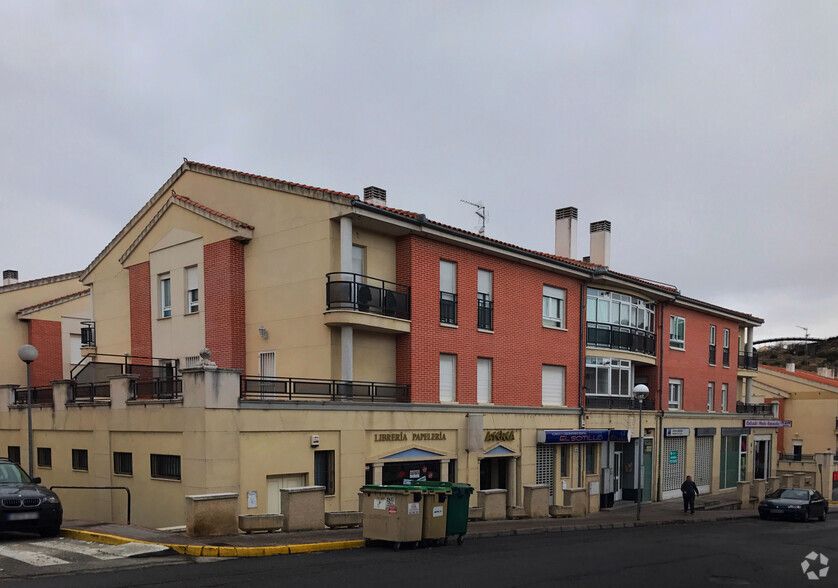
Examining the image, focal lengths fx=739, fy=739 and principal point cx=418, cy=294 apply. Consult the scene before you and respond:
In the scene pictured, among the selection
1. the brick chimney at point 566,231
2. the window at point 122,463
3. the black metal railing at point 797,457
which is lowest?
the black metal railing at point 797,457

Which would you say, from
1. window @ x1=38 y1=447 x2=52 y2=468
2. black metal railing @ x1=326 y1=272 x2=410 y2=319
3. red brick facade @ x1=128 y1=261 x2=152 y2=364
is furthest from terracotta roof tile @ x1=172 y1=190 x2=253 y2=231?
window @ x1=38 y1=447 x2=52 y2=468

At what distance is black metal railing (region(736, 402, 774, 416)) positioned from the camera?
1635 inches

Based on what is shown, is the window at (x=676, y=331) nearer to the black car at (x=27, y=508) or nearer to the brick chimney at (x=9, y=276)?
the black car at (x=27, y=508)

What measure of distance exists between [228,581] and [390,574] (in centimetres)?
248

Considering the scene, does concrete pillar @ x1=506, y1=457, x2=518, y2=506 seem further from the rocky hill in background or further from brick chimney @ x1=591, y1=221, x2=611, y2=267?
the rocky hill in background

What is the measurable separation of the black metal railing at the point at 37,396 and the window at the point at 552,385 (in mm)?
16594

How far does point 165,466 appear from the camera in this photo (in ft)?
59.4

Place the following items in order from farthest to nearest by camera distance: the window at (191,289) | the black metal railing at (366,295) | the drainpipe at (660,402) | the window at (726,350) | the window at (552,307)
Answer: the window at (726,350)
the drainpipe at (660,402)
the window at (552,307)
the window at (191,289)
the black metal railing at (366,295)

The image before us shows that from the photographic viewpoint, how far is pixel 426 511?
14.6 m

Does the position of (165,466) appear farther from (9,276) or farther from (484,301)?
(9,276)

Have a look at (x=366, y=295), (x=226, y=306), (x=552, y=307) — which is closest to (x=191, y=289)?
(x=226, y=306)

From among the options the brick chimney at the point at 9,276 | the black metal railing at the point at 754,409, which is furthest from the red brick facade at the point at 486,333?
the brick chimney at the point at 9,276

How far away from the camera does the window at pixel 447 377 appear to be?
75.5 ft

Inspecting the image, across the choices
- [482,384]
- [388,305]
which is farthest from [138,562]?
[482,384]
